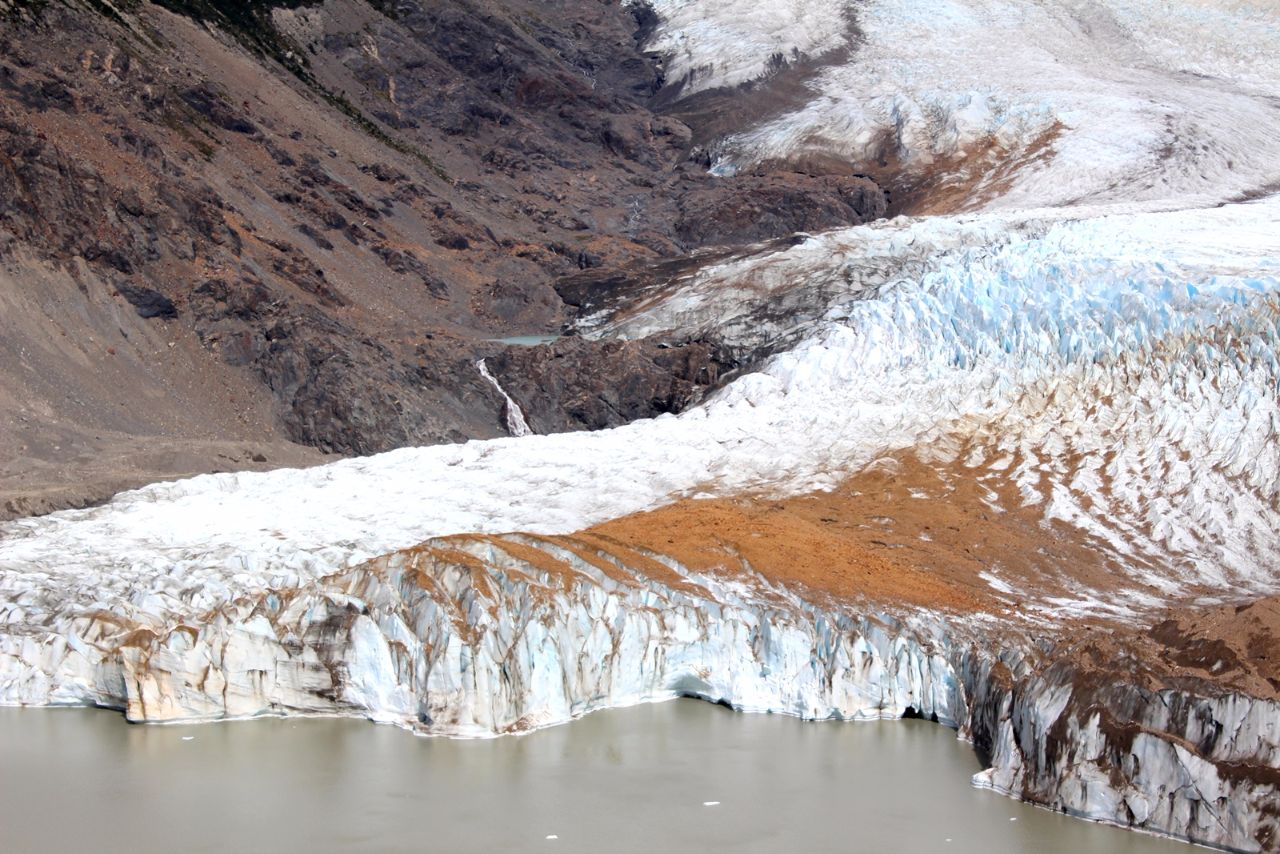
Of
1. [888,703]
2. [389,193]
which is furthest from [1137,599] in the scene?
[389,193]

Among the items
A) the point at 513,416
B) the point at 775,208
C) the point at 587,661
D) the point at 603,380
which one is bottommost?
the point at 587,661

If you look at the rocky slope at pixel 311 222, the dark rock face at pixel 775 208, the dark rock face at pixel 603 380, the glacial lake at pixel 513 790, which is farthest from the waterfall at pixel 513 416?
the dark rock face at pixel 775 208

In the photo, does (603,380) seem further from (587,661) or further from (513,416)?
(587,661)

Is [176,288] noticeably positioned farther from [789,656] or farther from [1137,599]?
[1137,599]

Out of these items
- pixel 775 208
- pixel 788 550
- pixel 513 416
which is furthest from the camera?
pixel 775 208

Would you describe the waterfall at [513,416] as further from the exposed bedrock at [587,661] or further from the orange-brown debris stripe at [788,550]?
the exposed bedrock at [587,661]

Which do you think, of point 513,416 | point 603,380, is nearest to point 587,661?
point 513,416
